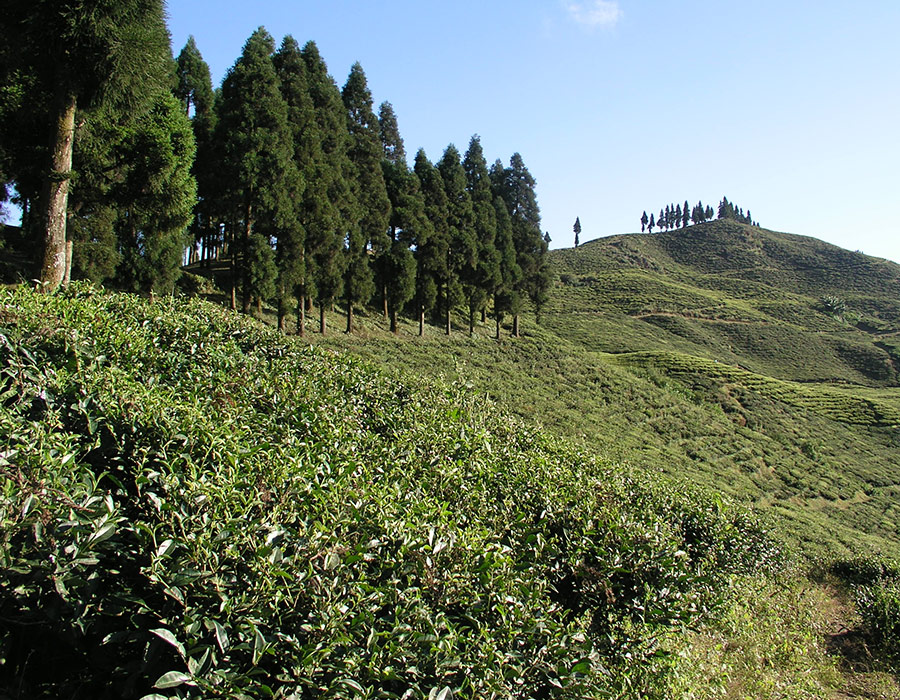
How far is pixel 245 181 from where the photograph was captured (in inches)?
804

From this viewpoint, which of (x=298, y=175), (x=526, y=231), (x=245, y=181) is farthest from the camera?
(x=526, y=231)

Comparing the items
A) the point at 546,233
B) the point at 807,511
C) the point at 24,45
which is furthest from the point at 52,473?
the point at 546,233

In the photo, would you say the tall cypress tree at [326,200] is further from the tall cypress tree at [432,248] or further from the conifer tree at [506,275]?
the conifer tree at [506,275]

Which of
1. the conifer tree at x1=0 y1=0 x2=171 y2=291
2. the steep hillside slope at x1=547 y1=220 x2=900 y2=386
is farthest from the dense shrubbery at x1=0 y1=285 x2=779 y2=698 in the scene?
the steep hillside slope at x1=547 y1=220 x2=900 y2=386

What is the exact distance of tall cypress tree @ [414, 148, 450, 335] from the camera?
30.0m

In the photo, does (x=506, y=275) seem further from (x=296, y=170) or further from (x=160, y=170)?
(x=160, y=170)

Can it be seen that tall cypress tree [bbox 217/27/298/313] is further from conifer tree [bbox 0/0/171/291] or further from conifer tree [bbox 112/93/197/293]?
conifer tree [bbox 0/0/171/291]

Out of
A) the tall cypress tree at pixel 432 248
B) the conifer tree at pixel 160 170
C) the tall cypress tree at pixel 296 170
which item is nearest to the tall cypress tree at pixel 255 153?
the tall cypress tree at pixel 296 170

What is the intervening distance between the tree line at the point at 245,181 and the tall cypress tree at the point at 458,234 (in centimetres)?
9

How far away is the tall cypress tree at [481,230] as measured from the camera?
107 ft

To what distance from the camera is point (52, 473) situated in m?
2.77

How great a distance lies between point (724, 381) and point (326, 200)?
28.2 m

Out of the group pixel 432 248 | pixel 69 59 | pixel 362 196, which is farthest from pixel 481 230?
pixel 69 59

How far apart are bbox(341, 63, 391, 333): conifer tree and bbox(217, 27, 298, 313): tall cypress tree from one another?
174 inches
